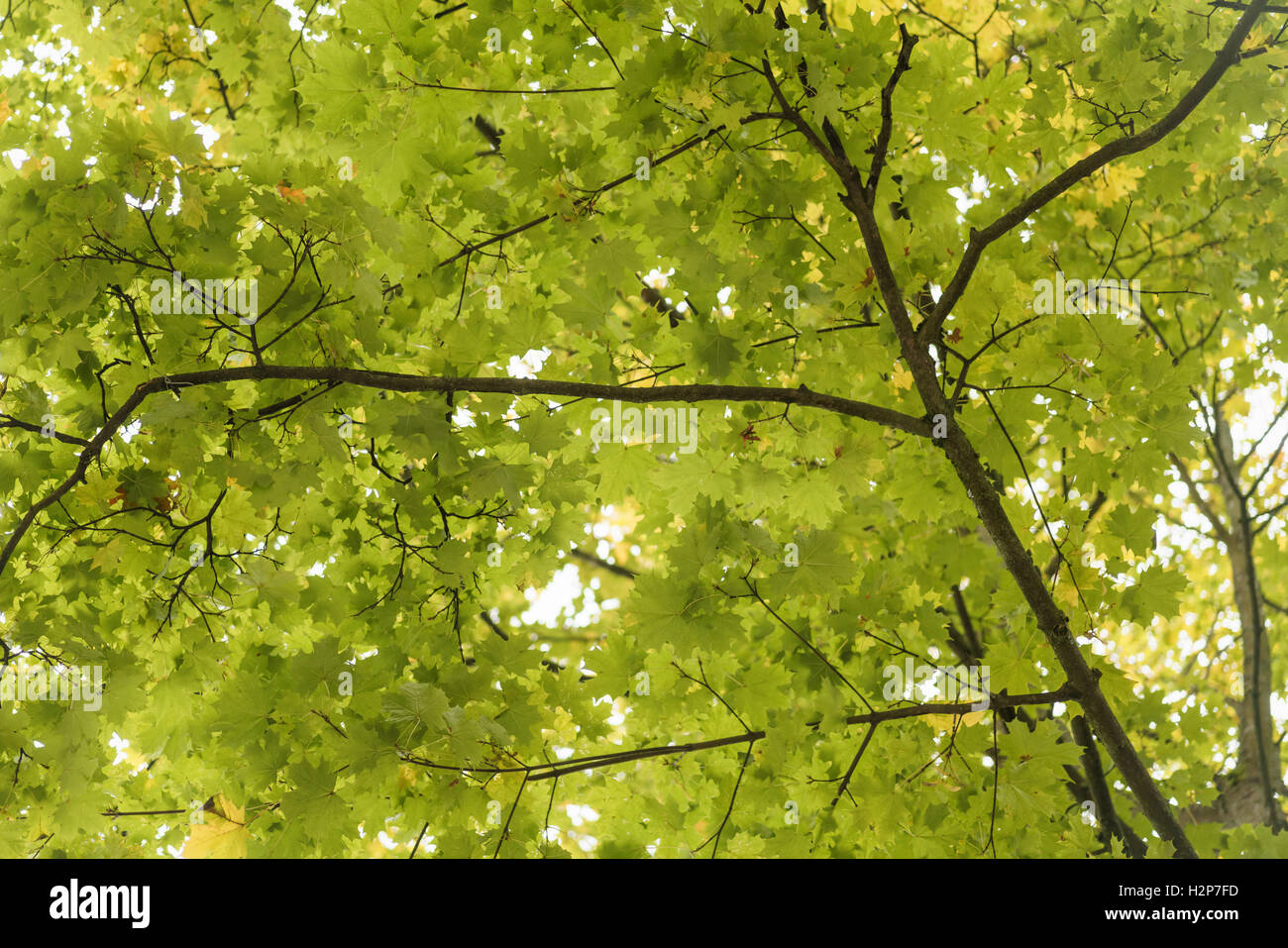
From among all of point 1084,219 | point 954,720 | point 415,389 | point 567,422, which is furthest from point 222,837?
point 1084,219

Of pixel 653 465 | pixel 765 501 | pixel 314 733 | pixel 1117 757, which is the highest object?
pixel 653 465

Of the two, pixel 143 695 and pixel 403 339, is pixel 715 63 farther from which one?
pixel 143 695

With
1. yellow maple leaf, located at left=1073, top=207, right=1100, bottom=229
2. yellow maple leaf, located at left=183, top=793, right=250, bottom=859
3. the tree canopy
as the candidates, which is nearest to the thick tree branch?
the tree canopy

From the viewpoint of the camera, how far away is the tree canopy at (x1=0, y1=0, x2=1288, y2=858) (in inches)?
105

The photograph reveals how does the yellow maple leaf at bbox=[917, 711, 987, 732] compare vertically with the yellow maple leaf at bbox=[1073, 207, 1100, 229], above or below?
below

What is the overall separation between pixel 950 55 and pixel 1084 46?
1.79 ft

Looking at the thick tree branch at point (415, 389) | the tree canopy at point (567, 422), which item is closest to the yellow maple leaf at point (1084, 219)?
the tree canopy at point (567, 422)

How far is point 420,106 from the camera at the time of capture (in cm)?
317

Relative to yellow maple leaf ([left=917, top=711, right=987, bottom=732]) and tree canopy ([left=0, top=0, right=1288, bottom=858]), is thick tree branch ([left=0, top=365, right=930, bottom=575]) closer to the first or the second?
tree canopy ([left=0, top=0, right=1288, bottom=858])

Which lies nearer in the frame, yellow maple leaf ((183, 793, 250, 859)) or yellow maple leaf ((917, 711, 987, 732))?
yellow maple leaf ((183, 793, 250, 859))

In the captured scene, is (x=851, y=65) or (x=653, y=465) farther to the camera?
(x=653, y=465)

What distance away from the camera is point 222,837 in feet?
8.66

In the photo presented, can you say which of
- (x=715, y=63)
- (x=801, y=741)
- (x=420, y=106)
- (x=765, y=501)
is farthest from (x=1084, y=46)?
(x=801, y=741)

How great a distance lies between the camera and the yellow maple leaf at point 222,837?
8.61 ft
